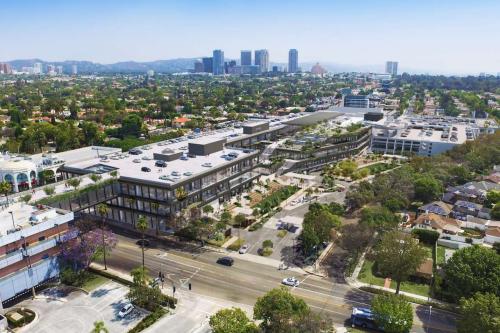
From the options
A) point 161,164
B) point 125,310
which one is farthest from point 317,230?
point 161,164

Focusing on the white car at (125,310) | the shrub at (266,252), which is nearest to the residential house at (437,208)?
the shrub at (266,252)

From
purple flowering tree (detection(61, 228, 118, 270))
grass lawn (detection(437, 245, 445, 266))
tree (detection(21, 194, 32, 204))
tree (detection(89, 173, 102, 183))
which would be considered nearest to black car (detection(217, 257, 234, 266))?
purple flowering tree (detection(61, 228, 118, 270))

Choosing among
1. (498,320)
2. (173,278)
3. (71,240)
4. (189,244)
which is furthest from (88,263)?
(498,320)

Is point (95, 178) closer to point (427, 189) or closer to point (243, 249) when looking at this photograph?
point (243, 249)

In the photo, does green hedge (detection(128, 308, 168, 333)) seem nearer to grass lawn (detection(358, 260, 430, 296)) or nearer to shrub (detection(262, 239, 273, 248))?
shrub (detection(262, 239, 273, 248))

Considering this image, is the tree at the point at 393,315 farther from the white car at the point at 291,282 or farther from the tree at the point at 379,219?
the tree at the point at 379,219
